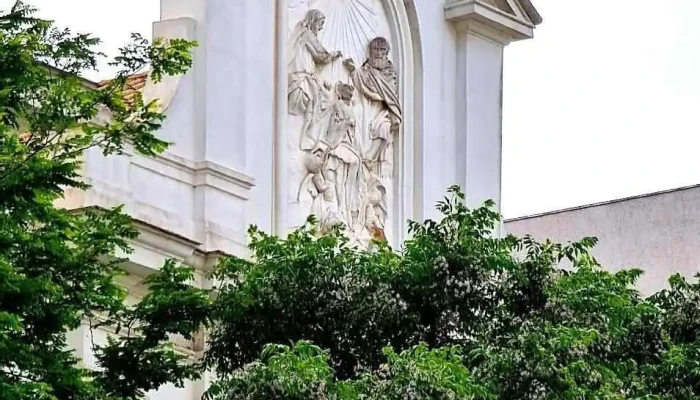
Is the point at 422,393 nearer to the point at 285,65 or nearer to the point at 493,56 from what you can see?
the point at 285,65

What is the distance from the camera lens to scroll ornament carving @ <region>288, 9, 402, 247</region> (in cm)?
2880

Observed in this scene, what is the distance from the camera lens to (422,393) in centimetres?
1984

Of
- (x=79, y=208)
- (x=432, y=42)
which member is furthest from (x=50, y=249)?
(x=432, y=42)

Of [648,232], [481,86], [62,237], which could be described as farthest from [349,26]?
[648,232]

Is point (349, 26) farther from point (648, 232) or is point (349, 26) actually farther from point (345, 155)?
point (648, 232)

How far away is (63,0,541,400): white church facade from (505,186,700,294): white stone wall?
483 inches

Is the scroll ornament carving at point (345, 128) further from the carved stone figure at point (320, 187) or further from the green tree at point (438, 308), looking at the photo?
the green tree at point (438, 308)

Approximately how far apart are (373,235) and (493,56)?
354 cm

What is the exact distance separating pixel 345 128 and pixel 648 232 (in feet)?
52.0

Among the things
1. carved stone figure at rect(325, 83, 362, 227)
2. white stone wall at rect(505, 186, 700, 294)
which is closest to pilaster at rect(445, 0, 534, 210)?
carved stone figure at rect(325, 83, 362, 227)

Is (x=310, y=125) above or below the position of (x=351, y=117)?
below

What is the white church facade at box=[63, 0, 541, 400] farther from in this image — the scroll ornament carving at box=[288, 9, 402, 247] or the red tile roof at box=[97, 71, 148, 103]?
the red tile roof at box=[97, 71, 148, 103]

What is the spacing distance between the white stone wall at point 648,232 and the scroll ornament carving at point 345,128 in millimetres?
14228

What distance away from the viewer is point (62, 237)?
20.4 metres
